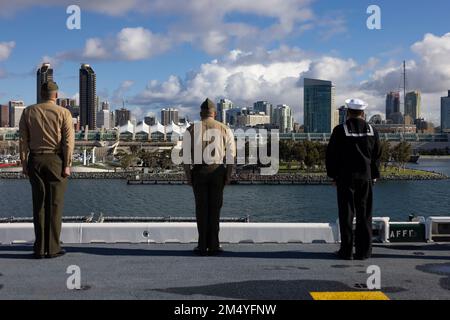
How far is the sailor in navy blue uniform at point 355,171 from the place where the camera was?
16.6ft

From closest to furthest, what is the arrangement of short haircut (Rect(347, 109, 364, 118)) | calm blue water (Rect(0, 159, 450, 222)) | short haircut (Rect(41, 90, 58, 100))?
1. short haircut (Rect(41, 90, 58, 100))
2. short haircut (Rect(347, 109, 364, 118))
3. calm blue water (Rect(0, 159, 450, 222))

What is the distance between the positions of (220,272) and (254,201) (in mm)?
47630

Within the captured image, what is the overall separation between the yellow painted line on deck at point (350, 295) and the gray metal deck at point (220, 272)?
6cm

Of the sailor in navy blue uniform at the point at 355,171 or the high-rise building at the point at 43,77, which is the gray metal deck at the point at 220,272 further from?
the high-rise building at the point at 43,77

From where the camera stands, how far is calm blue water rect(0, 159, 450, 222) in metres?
42.7

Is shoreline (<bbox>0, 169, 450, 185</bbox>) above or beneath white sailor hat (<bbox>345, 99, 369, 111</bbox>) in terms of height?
beneath

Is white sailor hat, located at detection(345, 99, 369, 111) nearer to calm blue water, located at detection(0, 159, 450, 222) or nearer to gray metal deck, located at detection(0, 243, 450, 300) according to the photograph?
gray metal deck, located at detection(0, 243, 450, 300)

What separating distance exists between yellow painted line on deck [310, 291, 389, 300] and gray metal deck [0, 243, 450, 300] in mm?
64

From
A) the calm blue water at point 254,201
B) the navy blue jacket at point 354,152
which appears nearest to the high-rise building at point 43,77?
the navy blue jacket at point 354,152

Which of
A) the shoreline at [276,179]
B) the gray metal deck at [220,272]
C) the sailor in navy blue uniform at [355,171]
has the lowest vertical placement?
the shoreline at [276,179]

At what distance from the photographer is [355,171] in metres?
5.09

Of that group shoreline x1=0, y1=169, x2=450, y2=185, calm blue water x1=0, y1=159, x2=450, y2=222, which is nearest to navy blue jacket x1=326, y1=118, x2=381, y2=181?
calm blue water x1=0, y1=159, x2=450, y2=222

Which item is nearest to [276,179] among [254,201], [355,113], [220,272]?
[254,201]

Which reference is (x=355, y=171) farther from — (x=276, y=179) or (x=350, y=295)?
(x=276, y=179)
